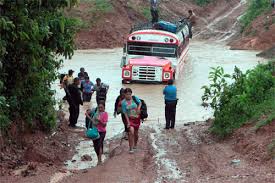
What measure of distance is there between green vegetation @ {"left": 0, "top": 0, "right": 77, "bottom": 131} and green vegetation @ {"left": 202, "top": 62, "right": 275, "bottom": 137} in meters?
3.81

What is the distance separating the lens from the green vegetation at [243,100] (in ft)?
41.9

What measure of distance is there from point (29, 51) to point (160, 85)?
14.8m

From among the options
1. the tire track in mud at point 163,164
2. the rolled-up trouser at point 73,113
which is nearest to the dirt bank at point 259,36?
the rolled-up trouser at point 73,113

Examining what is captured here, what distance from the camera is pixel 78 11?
1935 inches

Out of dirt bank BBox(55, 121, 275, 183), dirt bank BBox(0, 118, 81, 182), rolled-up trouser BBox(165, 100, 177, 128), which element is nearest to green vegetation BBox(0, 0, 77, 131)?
dirt bank BBox(0, 118, 81, 182)

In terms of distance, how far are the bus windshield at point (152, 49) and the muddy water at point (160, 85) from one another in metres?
1.47

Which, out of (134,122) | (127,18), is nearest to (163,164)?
(134,122)

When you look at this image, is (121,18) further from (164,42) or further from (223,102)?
(223,102)

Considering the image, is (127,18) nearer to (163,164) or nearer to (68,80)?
(68,80)

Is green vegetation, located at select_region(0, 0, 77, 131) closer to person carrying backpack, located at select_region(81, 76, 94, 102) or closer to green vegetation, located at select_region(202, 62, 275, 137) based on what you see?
green vegetation, located at select_region(202, 62, 275, 137)

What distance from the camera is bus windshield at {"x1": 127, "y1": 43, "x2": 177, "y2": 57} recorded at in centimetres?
2630

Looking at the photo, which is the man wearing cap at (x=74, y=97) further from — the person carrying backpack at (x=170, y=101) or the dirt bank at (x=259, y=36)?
the dirt bank at (x=259, y=36)

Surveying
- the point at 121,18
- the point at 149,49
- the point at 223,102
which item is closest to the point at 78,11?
the point at 121,18

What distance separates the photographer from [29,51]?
10.6 meters
